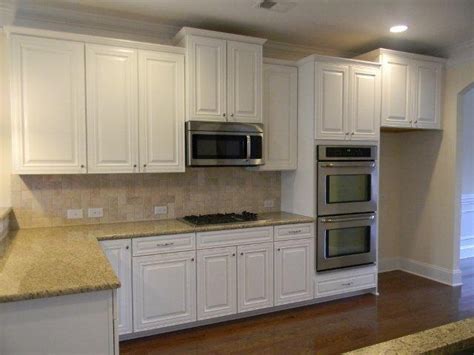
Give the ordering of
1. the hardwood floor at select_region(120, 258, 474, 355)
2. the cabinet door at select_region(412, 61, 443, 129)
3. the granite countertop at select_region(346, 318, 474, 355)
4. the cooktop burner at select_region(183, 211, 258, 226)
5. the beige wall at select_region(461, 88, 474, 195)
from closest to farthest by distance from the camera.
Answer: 1. the granite countertop at select_region(346, 318, 474, 355)
2. the hardwood floor at select_region(120, 258, 474, 355)
3. the cooktop burner at select_region(183, 211, 258, 226)
4. the cabinet door at select_region(412, 61, 443, 129)
5. the beige wall at select_region(461, 88, 474, 195)

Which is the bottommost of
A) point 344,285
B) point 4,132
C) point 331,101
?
point 344,285

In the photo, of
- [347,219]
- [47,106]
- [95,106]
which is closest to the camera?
[47,106]

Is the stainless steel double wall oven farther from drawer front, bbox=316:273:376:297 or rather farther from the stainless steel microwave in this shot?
the stainless steel microwave

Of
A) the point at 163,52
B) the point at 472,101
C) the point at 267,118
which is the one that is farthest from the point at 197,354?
the point at 472,101

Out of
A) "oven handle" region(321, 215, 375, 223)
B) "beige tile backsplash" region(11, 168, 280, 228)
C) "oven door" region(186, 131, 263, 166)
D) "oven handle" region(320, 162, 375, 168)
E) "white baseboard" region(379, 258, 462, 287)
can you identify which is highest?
"oven door" region(186, 131, 263, 166)

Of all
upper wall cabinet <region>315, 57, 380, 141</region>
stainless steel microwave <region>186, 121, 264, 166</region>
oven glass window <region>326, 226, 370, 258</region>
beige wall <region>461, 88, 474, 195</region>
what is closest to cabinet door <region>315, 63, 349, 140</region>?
upper wall cabinet <region>315, 57, 380, 141</region>

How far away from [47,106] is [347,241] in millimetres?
3039

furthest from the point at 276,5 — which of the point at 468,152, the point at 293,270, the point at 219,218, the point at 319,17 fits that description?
the point at 468,152

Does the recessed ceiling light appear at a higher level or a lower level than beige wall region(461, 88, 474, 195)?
higher

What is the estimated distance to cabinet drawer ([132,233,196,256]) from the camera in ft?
9.65

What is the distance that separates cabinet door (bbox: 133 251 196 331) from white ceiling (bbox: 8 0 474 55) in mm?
2042

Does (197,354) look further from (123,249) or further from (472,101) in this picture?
(472,101)

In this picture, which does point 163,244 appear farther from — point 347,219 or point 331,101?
point 331,101

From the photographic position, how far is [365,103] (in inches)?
152
